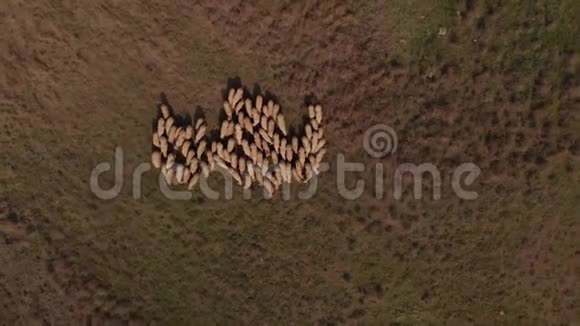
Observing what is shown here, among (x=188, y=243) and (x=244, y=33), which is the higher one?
(x=244, y=33)

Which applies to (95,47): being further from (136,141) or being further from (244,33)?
(244,33)

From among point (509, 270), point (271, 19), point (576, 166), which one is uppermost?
point (271, 19)

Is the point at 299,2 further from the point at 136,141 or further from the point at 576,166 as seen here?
the point at 576,166

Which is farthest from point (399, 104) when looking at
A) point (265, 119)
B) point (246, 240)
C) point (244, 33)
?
point (246, 240)

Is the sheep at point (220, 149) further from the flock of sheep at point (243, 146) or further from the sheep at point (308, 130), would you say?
the sheep at point (308, 130)

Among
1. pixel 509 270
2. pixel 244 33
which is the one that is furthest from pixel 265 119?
pixel 509 270

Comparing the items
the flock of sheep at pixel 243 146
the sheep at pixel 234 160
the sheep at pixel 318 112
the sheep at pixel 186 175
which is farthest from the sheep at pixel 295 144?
the sheep at pixel 186 175
